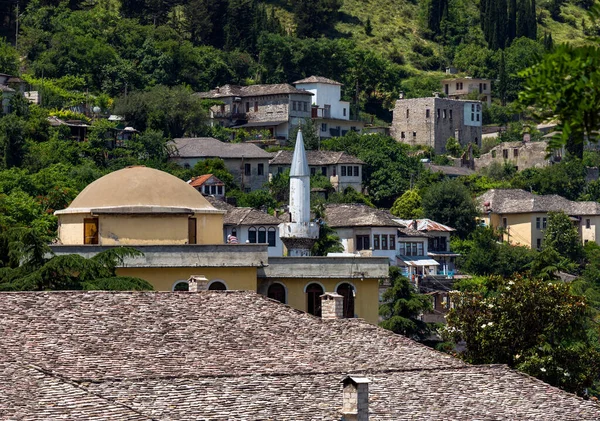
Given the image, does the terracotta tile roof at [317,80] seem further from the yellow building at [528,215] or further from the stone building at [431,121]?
the yellow building at [528,215]

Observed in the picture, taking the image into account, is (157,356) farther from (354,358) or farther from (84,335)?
(354,358)

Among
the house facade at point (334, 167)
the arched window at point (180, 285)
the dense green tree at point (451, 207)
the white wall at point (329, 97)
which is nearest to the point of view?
the arched window at point (180, 285)

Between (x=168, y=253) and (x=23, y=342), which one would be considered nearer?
(x=23, y=342)

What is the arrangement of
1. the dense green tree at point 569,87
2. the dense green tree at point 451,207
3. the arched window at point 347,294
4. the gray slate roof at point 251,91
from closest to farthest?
the dense green tree at point 569,87
the arched window at point 347,294
the dense green tree at point 451,207
the gray slate roof at point 251,91

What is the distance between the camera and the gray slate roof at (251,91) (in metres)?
136

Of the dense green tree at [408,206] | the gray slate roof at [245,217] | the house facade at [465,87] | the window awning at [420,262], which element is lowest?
the window awning at [420,262]

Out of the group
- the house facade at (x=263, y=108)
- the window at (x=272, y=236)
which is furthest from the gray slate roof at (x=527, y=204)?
the window at (x=272, y=236)

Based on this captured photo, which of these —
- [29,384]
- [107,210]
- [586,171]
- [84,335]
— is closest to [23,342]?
[84,335]

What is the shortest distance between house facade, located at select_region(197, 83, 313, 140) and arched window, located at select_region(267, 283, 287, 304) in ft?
257

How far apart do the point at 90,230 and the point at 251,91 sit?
269 ft

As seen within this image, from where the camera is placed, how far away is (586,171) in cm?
13912

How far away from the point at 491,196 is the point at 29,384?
10453cm

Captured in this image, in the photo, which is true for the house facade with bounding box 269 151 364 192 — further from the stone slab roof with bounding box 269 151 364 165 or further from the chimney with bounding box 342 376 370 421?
the chimney with bounding box 342 376 370 421

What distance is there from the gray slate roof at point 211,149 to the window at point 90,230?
60.4 meters
